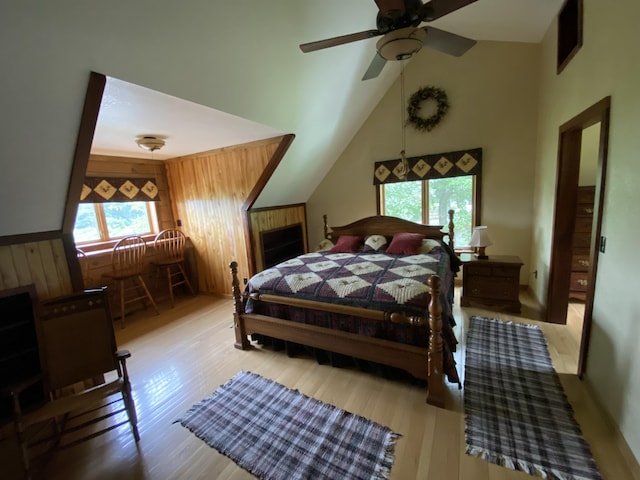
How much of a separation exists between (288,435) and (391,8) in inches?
98.5

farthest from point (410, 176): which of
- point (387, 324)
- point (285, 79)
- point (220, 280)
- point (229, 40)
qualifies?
point (220, 280)

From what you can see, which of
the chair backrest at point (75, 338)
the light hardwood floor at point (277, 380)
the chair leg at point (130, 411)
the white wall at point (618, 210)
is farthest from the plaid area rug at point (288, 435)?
the white wall at point (618, 210)

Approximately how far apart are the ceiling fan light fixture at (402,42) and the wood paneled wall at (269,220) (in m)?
2.58

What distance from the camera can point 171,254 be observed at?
159 inches

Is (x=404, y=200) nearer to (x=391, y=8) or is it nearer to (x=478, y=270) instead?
(x=478, y=270)

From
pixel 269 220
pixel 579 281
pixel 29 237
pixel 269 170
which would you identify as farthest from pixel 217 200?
pixel 579 281

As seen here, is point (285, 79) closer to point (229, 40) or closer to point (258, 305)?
point (229, 40)

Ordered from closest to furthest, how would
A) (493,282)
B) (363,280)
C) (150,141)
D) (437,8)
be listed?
(437,8), (363,280), (150,141), (493,282)

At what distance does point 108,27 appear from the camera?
1425 mm

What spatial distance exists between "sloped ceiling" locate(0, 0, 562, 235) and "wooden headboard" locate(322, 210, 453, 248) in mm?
1339

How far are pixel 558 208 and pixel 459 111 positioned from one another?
6.19ft

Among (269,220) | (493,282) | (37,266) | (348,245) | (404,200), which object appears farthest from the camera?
(404,200)

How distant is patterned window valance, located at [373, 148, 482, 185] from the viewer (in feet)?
12.1

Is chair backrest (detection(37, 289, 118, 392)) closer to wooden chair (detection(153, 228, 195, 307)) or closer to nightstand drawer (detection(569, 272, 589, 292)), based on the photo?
wooden chair (detection(153, 228, 195, 307))
